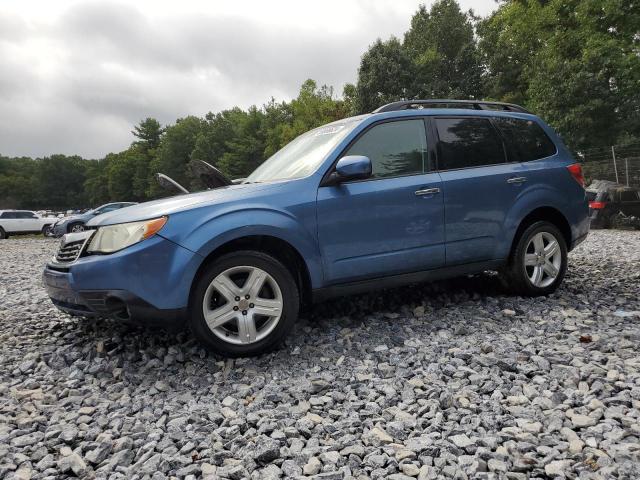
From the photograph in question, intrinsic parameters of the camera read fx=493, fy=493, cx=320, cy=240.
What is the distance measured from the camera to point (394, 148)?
4121 millimetres

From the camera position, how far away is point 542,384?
288cm

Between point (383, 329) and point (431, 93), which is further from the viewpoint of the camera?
point (431, 93)

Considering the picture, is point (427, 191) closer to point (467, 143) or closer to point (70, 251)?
point (467, 143)

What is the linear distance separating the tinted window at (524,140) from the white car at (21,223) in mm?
23446

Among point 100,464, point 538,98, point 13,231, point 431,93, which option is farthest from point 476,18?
point 100,464

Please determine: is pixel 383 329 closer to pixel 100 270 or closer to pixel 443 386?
pixel 443 386

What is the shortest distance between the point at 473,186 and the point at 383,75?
2892 cm

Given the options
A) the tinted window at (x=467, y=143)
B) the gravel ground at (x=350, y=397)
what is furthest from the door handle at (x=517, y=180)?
the gravel ground at (x=350, y=397)

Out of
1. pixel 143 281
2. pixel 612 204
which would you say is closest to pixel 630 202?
pixel 612 204

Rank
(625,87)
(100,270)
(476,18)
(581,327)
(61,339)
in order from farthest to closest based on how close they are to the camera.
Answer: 1. (476,18)
2. (625,87)
3. (61,339)
4. (581,327)
5. (100,270)

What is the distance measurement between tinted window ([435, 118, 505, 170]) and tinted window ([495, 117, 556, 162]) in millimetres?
137

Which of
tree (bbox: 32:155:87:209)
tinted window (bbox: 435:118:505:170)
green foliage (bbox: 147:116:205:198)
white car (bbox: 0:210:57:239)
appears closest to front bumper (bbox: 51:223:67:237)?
white car (bbox: 0:210:57:239)

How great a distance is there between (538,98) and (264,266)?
25080 mm

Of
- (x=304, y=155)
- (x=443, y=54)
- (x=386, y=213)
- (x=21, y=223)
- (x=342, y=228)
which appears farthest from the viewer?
(x=443, y=54)
